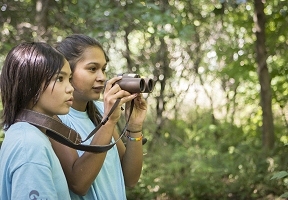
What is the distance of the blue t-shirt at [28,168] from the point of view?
121 cm

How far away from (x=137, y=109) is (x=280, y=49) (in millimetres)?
3819

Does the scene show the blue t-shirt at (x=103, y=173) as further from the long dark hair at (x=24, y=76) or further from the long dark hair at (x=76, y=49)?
the long dark hair at (x=24, y=76)

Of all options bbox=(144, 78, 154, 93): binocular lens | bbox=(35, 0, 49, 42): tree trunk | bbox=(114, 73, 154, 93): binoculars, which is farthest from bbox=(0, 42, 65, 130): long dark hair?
bbox=(35, 0, 49, 42): tree trunk

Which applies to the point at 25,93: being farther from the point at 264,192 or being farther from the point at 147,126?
the point at 147,126

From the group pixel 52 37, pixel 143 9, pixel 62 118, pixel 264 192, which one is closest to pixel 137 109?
pixel 62 118

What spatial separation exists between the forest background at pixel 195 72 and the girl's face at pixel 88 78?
1.98 meters

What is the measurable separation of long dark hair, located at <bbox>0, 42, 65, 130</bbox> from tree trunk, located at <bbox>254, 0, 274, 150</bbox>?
3859 mm

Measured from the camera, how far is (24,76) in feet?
4.51

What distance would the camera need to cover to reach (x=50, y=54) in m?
1.42

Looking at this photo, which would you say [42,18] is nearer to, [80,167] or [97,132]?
[97,132]

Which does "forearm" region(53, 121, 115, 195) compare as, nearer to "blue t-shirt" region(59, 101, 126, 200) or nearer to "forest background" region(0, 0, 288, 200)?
"blue t-shirt" region(59, 101, 126, 200)

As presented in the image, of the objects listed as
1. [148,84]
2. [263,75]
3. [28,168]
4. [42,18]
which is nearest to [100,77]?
[148,84]

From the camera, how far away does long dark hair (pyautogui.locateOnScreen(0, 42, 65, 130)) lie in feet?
4.49

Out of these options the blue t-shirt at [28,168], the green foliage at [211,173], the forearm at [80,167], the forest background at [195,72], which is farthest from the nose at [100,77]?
the green foliage at [211,173]
